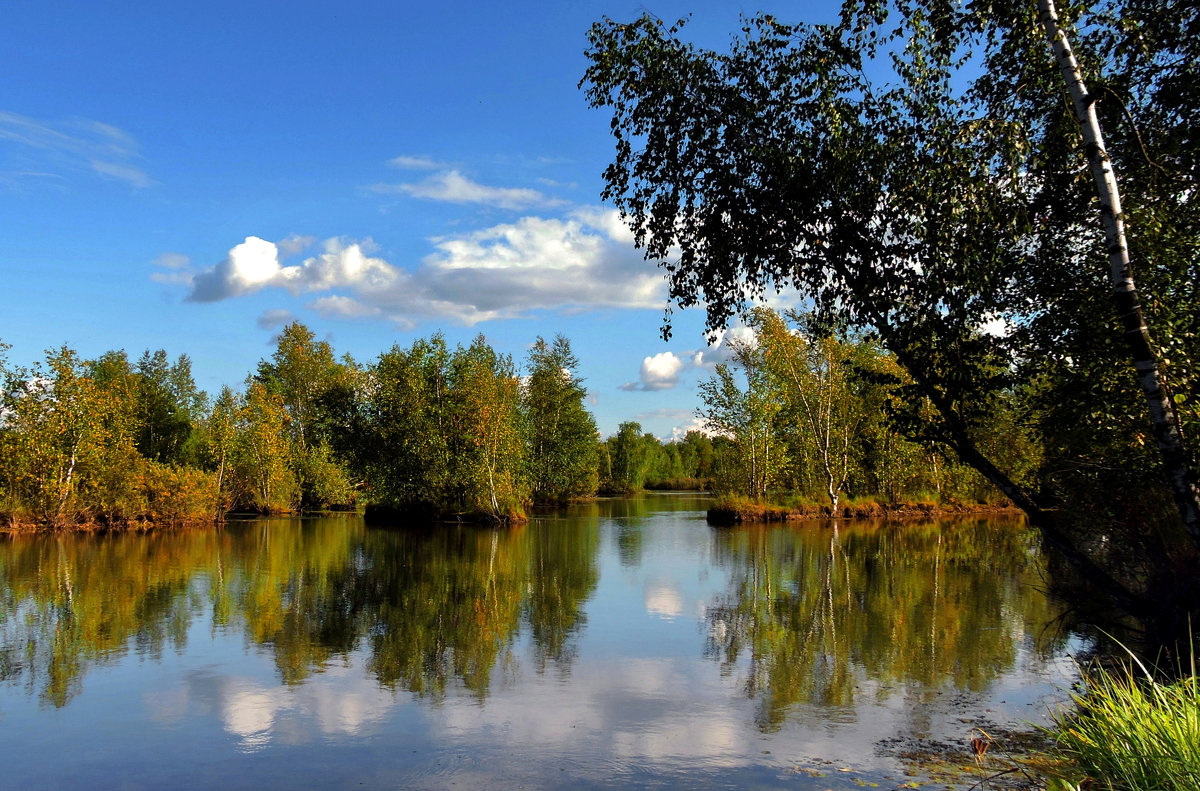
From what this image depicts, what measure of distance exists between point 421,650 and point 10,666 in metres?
6.04

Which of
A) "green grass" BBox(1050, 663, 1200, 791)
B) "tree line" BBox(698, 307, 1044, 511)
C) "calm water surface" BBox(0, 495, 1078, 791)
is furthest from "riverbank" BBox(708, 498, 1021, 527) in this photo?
"green grass" BBox(1050, 663, 1200, 791)

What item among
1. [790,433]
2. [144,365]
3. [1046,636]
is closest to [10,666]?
[1046,636]

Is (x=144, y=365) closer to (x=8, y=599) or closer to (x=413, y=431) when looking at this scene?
(x=413, y=431)

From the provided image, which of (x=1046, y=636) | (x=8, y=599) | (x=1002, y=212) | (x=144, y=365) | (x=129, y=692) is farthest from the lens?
(x=144, y=365)

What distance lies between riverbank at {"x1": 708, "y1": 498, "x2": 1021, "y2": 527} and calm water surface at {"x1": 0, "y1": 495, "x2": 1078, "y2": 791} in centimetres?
1874

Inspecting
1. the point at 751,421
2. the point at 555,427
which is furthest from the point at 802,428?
the point at 555,427

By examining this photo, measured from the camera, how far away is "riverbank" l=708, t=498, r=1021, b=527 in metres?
42.4

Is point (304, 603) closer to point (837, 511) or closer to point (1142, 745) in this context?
point (1142, 745)

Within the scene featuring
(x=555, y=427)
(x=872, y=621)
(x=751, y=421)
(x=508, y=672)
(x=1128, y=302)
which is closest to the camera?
(x=1128, y=302)

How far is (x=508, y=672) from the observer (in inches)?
437

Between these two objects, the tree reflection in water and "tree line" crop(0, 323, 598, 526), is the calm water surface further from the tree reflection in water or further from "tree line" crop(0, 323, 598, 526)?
"tree line" crop(0, 323, 598, 526)

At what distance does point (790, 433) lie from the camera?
158ft

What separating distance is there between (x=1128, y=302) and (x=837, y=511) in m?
39.6

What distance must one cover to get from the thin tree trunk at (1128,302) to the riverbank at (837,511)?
34.2m
